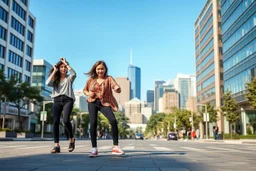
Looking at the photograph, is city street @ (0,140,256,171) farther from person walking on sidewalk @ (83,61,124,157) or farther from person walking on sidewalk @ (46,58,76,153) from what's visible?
person walking on sidewalk @ (46,58,76,153)

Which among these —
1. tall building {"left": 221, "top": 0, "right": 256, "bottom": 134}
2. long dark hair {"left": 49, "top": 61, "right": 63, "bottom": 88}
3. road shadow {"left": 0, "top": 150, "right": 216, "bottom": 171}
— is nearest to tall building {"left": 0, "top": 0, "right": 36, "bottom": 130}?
tall building {"left": 221, "top": 0, "right": 256, "bottom": 134}

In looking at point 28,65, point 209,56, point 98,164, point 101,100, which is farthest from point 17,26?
point 98,164

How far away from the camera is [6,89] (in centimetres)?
3575

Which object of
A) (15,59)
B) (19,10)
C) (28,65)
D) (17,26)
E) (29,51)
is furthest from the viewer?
(29,51)

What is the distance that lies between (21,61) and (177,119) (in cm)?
3533

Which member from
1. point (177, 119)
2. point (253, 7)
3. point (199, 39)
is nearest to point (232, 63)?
point (253, 7)

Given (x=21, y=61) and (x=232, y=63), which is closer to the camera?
(x=232, y=63)

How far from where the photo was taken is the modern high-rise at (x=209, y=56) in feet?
202

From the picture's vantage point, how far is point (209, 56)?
2665 inches

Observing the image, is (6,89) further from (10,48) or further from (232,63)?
(232,63)

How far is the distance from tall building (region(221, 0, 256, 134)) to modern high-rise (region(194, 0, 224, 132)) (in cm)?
773

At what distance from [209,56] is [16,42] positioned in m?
39.2

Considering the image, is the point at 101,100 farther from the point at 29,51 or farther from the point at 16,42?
the point at 29,51

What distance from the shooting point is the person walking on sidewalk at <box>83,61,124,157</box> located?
6391 millimetres
